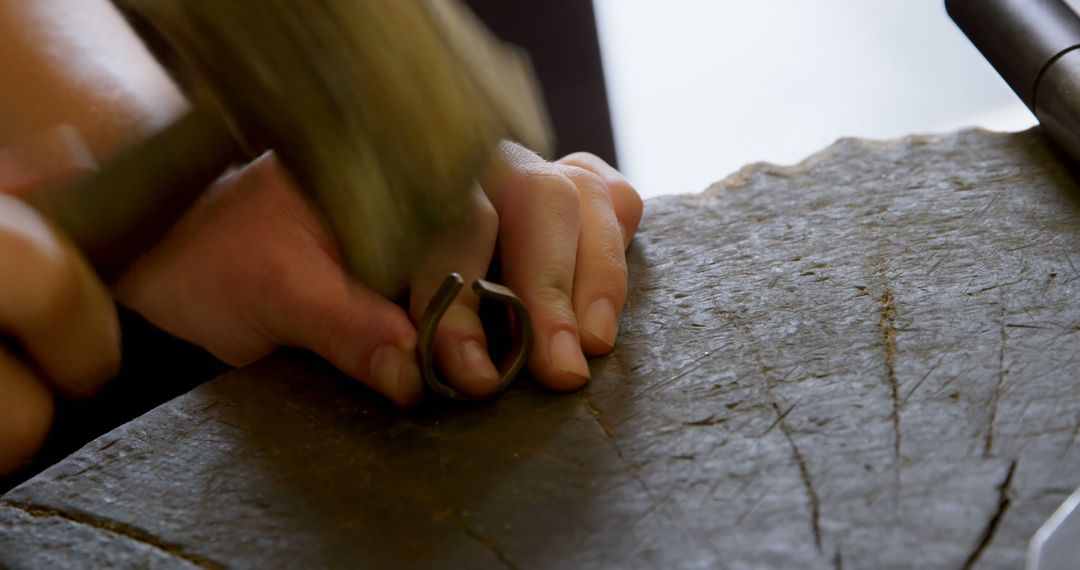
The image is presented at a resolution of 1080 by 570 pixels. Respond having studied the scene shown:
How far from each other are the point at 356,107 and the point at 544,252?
10.9 inches

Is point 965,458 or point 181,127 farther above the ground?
point 181,127

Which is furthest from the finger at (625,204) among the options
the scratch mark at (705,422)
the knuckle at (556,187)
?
the scratch mark at (705,422)

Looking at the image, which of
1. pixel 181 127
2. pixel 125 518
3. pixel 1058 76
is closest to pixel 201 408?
pixel 125 518

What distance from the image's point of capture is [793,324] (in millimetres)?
930

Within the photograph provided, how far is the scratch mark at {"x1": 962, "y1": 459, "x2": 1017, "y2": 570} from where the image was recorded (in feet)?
2.07

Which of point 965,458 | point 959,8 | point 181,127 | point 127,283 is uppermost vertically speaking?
point 181,127

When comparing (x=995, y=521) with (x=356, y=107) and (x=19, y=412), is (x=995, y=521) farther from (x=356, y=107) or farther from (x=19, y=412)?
(x=19, y=412)

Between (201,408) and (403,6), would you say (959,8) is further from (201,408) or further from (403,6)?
(201,408)

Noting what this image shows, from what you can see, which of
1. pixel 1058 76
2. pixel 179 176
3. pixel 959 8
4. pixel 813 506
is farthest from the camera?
pixel 959 8

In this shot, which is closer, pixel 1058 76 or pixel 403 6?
pixel 403 6

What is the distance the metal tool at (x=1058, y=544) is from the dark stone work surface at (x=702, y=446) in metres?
0.01

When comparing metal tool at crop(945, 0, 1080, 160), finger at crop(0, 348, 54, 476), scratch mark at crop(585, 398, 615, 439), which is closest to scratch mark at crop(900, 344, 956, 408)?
scratch mark at crop(585, 398, 615, 439)

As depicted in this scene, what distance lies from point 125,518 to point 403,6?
473 mm

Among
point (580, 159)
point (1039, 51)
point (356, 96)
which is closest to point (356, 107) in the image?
point (356, 96)
